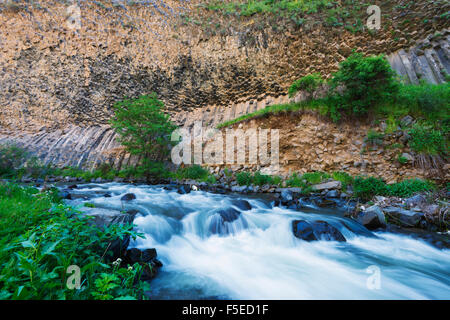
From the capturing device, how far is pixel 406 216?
4.39 metres

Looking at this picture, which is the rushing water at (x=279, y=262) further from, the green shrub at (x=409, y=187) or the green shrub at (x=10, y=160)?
the green shrub at (x=10, y=160)

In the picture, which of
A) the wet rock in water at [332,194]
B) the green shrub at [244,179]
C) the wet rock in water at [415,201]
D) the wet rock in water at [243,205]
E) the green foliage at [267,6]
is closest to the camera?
the wet rock in water at [415,201]

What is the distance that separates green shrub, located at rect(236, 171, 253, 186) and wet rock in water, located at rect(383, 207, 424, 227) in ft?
18.0

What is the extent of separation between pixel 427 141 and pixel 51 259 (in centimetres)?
973

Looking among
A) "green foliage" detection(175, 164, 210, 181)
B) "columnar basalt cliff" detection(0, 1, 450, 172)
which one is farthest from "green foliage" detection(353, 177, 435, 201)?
"columnar basalt cliff" detection(0, 1, 450, 172)

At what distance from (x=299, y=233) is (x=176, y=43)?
1892 centimetres

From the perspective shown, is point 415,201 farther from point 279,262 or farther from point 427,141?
point 279,262

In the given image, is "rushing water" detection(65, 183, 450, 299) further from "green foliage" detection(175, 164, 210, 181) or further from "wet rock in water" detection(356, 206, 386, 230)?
"green foliage" detection(175, 164, 210, 181)

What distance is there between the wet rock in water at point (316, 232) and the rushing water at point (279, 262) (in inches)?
4.2

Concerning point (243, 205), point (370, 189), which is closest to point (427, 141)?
point (370, 189)

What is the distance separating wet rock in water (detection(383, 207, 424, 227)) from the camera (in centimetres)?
431

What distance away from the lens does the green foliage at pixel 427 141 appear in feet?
19.5

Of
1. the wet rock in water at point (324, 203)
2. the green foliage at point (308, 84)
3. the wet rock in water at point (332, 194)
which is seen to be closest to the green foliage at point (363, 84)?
the green foliage at point (308, 84)
